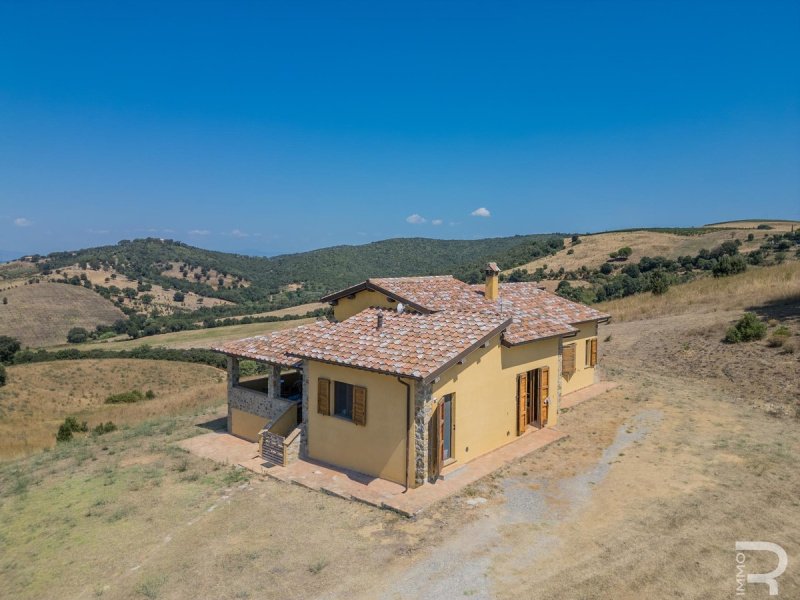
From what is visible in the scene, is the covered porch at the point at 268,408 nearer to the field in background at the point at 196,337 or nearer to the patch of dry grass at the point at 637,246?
the field in background at the point at 196,337

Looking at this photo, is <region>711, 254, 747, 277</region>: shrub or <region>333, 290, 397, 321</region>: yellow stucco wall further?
<region>711, 254, 747, 277</region>: shrub

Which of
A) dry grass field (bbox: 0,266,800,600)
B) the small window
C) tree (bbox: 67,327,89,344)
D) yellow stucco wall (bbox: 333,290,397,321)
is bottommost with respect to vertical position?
tree (bbox: 67,327,89,344)

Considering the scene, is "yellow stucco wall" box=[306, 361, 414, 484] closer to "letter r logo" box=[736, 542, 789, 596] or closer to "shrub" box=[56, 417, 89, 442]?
"letter r logo" box=[736, 542, 789, 596]

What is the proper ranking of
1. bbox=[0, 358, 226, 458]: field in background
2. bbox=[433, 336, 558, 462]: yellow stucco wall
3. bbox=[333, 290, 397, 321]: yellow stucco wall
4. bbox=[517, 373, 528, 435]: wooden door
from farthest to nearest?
bbox=[0, 358, 226, 458]: field in background → bbox=[333, 290, 397, 321]: yellow stucco wall → bbox=[517, 373, 528, 435]: wooden door → bbox=[433, 336, 558, 462]: yellow stucco wall

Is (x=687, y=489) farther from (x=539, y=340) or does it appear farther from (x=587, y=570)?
(x=539, y=340)

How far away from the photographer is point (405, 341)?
14352mm

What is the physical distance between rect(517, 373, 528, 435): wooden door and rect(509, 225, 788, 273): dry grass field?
57062 mm

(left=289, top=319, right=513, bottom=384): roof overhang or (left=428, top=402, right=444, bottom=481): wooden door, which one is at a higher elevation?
(left=289, top=319, right=513, bottom=384): roof overhang

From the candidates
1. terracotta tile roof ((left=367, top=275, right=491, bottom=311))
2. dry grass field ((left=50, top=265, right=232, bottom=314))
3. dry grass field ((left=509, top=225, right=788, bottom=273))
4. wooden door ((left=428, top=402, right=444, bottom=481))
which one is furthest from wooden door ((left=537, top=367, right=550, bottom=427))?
dry grass field ((left=50, top=265, right=232, bottom=314))

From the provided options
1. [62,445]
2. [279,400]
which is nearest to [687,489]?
[279,400]

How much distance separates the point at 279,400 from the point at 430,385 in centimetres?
632

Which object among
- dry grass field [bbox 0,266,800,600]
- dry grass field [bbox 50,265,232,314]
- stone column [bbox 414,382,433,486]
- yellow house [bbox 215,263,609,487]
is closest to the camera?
dry grass field [bbox 0,266,800,600]

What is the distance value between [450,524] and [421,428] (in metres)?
2.41

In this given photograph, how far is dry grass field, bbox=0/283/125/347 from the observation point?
80.8 metres
